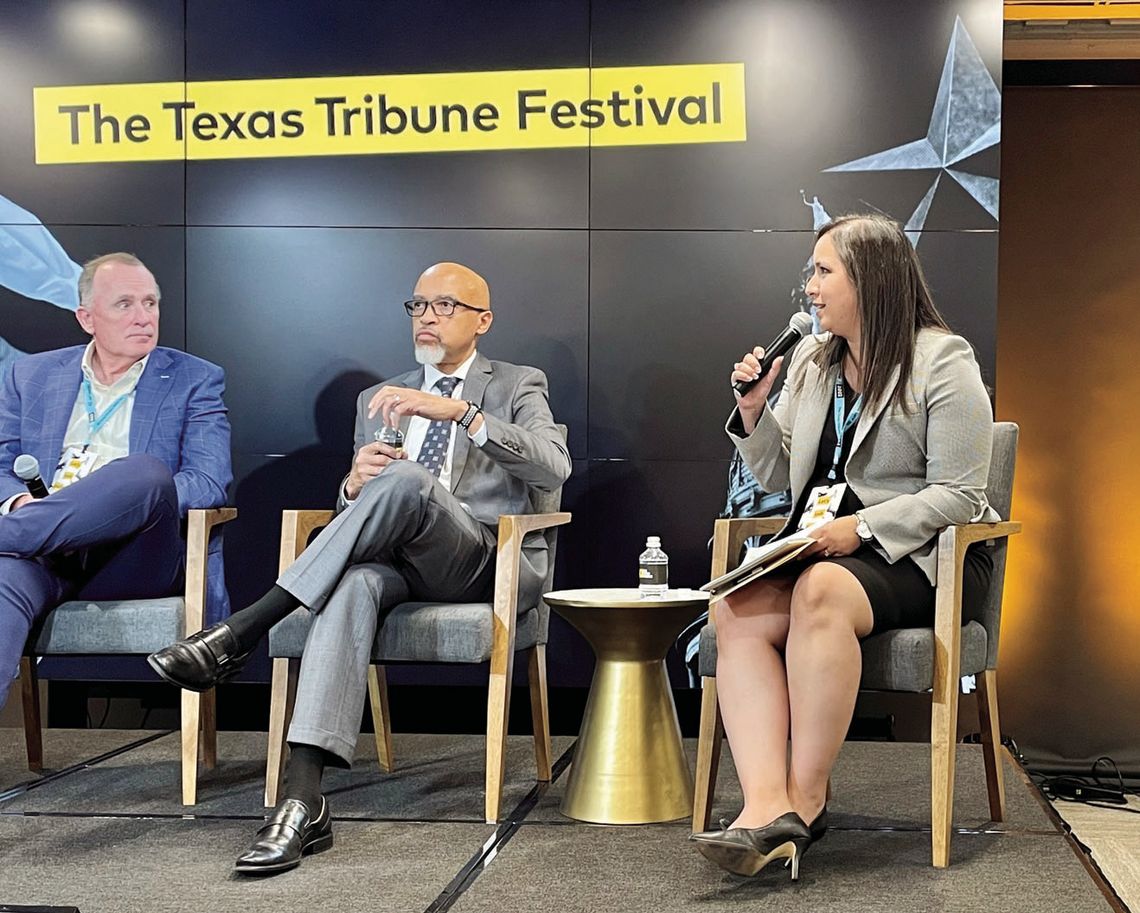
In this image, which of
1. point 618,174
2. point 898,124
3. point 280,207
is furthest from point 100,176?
point 898,124

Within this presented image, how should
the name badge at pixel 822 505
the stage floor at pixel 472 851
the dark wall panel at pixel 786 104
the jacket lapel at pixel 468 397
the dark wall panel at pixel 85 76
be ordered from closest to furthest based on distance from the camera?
the stage floor at pixel 472 851 → the name badge at pixel 822 505 → the jacket lapel at pixel 468 397 → the dark wall panel at pixel 786 104 → the dark wall panel at pixel 85 76

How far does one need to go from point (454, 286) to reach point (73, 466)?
118 centimetres

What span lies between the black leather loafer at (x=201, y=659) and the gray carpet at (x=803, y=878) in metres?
0.69

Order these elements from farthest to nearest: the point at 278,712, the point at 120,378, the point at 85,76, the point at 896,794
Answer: the point at 85,76 < the point at 120,378 < the point at 896,794 < the point at 278,712

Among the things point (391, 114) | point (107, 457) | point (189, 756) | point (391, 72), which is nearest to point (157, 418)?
point (107, 457)

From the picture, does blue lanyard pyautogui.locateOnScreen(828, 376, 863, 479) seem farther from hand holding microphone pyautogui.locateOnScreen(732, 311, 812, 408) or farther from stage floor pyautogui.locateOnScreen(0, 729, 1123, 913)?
stage floor pyautogui.locateOnScreen(0, 729, 1123, 913)

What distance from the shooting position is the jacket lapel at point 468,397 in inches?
138

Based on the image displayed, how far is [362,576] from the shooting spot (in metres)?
2.94

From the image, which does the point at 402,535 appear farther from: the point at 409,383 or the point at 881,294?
the point at 881,294

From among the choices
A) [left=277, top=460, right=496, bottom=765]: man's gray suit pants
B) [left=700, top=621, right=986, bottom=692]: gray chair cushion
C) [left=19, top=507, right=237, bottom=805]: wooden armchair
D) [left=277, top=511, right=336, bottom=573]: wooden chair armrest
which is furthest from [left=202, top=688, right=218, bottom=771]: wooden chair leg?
[left=700, top=621, right=986, bottom=692]: gray chair cushion

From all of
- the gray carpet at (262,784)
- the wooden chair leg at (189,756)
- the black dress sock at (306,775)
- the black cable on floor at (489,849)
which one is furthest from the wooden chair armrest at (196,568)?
the black cable on floor at (489,849)

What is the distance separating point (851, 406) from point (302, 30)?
8.18 feet

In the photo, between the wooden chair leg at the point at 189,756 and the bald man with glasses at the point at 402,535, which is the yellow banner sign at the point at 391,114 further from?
the wooden chair leg at the point at 189,756

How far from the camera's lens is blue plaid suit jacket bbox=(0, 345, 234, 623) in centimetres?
357
